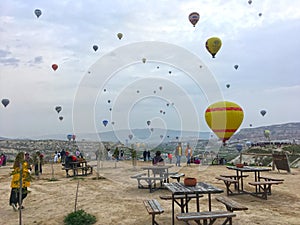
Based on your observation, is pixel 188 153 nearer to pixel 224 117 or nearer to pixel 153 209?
pixel 224 117

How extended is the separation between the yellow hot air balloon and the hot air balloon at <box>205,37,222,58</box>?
383cm

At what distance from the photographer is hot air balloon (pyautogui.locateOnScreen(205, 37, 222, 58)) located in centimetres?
1574

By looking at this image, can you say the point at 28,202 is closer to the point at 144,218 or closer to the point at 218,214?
the point at 144,218

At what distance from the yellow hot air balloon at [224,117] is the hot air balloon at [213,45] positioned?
3.83 m

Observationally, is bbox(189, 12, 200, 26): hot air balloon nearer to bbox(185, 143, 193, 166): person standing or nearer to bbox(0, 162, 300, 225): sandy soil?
bbox(185, 143, 193, 166): person standing

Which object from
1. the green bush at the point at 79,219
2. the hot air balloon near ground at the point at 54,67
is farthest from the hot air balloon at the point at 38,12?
the green bush at the point at 79,219

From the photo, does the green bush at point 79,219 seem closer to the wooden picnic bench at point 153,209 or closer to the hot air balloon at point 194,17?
the wooden picnic bench at point 153,209

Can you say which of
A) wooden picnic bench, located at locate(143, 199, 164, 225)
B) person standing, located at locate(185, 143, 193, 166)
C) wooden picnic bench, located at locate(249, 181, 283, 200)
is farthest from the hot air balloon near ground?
wooden picnic bench, located at locate(143, 199, 164, 225)

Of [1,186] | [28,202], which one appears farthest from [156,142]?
[28,202]

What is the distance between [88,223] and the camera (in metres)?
5.75

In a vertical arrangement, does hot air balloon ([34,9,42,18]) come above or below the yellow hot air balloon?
above

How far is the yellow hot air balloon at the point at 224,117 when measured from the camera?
13.1 m

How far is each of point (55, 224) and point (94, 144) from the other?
→ 34.0 feet

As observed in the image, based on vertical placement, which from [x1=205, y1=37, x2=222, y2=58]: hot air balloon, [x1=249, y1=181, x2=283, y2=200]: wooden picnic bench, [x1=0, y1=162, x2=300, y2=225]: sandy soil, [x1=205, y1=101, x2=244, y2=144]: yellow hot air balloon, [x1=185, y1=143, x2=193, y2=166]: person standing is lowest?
[x1=0, y1=162, x2=300, y2=225]: sandy soil
